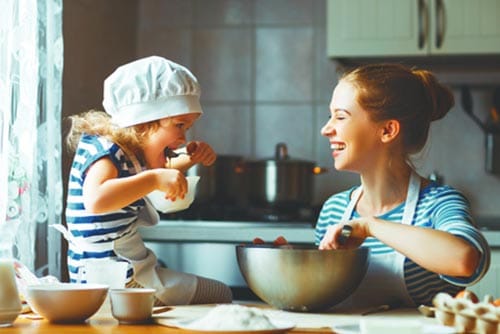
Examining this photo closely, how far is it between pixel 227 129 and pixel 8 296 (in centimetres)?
210

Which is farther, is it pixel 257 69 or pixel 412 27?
pixel 257 69

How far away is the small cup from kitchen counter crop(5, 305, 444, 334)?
14mm

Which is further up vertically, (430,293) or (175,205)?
(175,205)

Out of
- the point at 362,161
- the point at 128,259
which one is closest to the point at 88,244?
the point at 128,259

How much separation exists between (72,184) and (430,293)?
76 centimetres

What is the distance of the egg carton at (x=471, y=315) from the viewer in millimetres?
1088

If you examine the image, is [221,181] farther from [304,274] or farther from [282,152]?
[304,274]

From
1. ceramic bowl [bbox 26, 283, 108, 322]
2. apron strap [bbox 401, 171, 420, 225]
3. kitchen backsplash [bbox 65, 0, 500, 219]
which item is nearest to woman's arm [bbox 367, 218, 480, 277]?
apron strap [bbox 401, 171, 420, 225]

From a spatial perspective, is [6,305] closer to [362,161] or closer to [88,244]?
[88,244]

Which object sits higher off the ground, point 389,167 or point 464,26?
point 464,26

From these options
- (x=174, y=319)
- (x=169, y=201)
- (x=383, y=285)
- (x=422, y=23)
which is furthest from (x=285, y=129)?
(x=174, y=319)

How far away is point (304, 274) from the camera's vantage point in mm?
1351

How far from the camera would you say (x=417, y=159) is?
187cm

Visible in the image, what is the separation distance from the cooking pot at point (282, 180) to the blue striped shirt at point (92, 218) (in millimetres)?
1174
